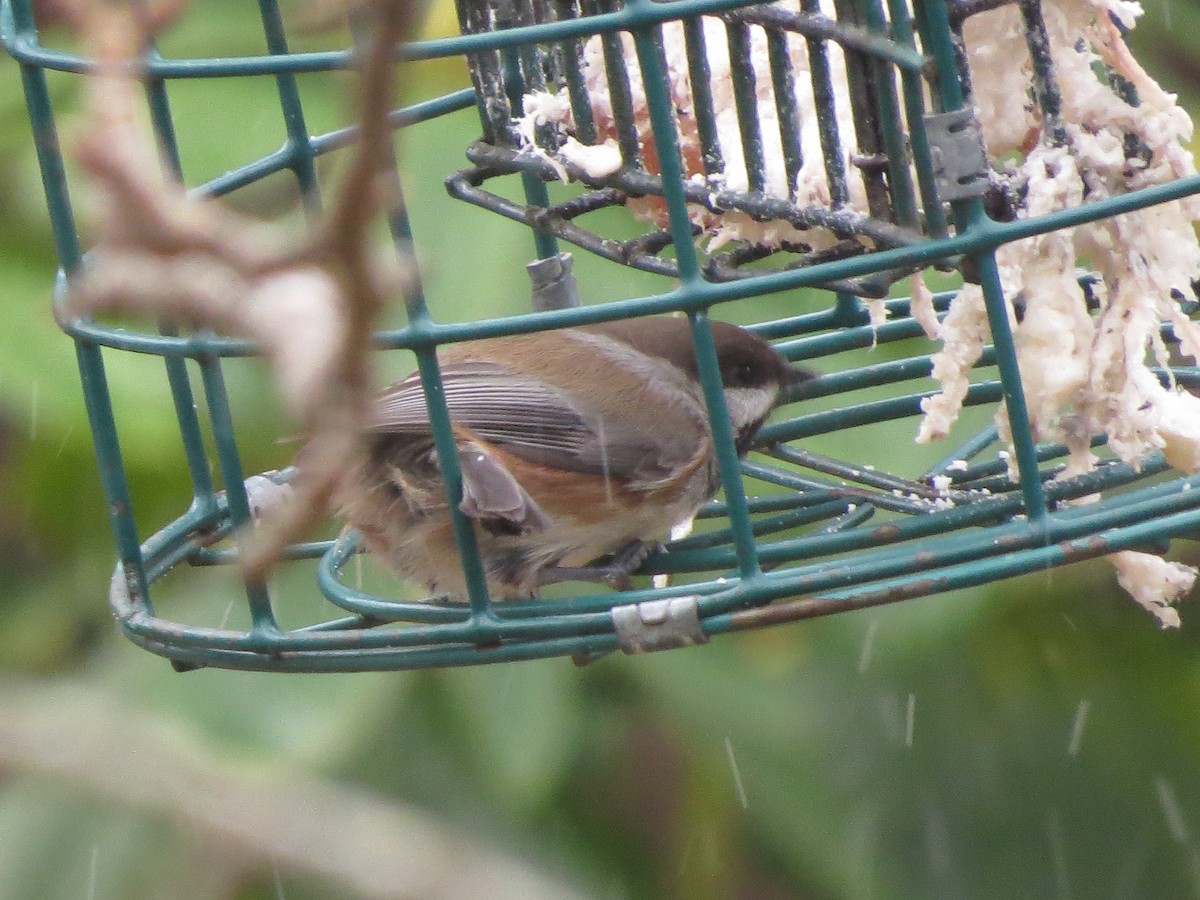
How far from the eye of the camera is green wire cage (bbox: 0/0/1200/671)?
7.33 ft

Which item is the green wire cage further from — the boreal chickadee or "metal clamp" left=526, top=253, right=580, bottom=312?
the boreal chickadee

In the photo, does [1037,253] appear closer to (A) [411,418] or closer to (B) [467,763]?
(A) [411,418]

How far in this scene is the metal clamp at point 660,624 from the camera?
226 cm

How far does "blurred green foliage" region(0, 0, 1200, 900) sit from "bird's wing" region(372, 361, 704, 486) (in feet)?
0.63

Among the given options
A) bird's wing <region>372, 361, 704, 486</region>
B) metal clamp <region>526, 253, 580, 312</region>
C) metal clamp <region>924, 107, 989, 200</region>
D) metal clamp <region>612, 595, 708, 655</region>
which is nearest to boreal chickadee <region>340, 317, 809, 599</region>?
bird's wing <region>372, 361, 704, 486</region>

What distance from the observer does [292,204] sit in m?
3.86

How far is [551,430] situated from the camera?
312cm

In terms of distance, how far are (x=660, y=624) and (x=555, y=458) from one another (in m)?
0.85

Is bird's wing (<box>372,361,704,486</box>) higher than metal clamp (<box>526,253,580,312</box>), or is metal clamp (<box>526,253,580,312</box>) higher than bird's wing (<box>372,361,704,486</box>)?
metal clamp (<box>526,253,580,312</box>)

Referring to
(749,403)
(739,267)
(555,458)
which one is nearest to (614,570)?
(555,458)

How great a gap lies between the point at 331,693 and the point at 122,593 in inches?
30.2

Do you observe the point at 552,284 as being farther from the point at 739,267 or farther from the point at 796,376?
the point at 796,376

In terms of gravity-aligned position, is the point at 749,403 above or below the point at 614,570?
above

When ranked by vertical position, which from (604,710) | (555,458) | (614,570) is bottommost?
(604,710)
